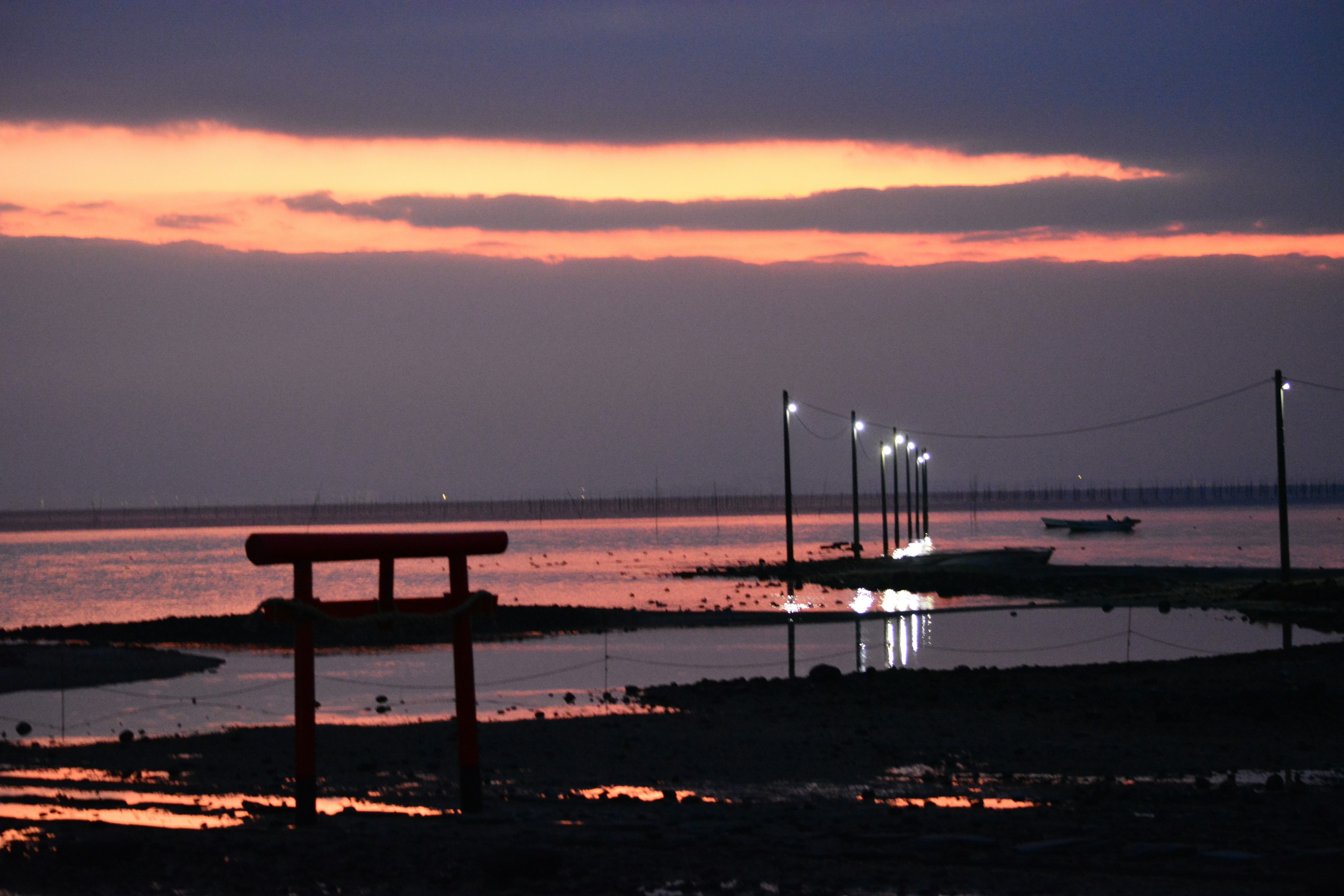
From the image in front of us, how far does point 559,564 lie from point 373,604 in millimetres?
75692

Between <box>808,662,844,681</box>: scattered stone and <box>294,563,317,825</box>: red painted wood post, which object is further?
<box>808,662,844,681</box>: scattered stone

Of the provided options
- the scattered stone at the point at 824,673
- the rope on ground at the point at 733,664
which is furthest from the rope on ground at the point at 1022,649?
the scattered stone at the point at 824,673

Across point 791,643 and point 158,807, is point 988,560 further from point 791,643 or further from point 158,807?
point 158,807

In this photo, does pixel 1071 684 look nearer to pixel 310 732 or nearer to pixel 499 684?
pixel 499 684

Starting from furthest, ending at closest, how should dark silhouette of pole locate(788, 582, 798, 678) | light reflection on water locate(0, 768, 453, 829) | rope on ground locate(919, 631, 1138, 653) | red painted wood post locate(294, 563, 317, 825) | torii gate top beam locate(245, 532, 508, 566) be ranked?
rope on ground locate(919, 631, 1138, 653) < dark silhouette of pole locate(788, 582, 798, 678) < light reflection on water locate(0, 768, 453, 829) < red painted wood post locate(294, 563, 317, 825) < torii gate top beam locate(245, 532, 508, 566)

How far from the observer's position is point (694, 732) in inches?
695

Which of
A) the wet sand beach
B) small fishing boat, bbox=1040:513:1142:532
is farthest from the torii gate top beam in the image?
small fishing boat, bbox=1040:513:1142:532

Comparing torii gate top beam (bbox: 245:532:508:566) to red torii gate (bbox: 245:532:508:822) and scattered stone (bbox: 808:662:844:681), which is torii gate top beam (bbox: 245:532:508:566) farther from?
scattered stone (bbox: 808:662:844:681)

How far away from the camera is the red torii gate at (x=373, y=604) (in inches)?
428

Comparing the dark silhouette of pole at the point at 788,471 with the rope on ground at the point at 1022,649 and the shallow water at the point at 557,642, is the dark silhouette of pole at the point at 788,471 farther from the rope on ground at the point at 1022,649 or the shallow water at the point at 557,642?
the rope on ground at the point at 1022,649

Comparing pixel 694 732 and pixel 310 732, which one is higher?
pixel 310 732

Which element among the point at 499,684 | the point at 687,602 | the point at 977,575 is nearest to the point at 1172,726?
the point at 499,684

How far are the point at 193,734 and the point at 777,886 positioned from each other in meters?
13.2

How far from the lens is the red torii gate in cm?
1087
